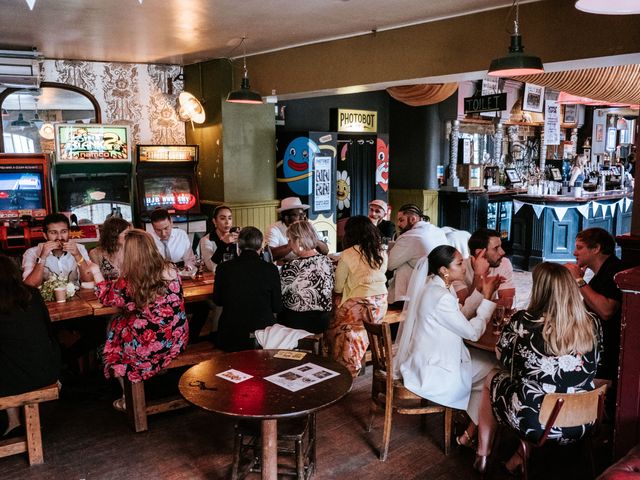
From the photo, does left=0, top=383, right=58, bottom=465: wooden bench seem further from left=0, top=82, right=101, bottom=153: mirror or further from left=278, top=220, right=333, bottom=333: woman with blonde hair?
left=0, top=82, right=101, bottom=153: mirror

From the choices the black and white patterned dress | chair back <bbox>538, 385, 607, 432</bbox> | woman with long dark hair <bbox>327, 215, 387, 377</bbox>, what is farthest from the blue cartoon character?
chair back <bbox>538, 385, 607, 432</bbox>

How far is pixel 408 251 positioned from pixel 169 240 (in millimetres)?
2156

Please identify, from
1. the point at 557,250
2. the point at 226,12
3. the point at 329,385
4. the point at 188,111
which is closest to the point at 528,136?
the point at 557,250

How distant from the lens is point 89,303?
13.2 ft

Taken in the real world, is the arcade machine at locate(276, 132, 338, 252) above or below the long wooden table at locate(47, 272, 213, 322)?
above

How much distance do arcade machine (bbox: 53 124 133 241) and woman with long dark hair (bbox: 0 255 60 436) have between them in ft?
9.90

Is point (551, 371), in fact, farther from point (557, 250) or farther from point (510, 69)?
point (557, 250)

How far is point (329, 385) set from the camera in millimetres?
2869

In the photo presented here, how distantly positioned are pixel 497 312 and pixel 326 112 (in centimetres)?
686

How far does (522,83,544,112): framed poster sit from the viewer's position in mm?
11312

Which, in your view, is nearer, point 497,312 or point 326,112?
point 497,312

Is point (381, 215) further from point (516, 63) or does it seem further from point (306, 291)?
point (516, 63)

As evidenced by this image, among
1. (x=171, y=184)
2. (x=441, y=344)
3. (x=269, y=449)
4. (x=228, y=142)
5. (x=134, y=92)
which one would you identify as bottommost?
(x=269, y=449)

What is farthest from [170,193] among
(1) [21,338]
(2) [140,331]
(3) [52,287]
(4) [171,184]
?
(1) [21,338]
